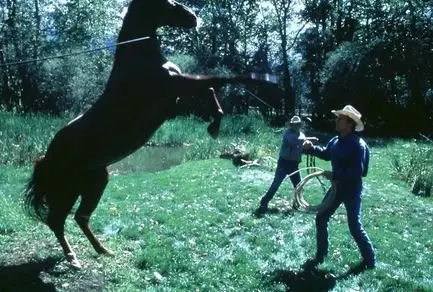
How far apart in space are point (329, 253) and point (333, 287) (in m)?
1.32

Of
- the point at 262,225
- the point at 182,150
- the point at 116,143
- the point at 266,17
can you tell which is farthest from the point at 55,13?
the point at 116,143

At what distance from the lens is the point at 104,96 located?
5.02 meters

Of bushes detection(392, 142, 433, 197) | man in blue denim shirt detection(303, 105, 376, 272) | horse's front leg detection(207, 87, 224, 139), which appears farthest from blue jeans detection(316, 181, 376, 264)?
bushes detection(392, 142, 433, 197)

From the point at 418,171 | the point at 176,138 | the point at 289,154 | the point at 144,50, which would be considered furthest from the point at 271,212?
the point at 176,138

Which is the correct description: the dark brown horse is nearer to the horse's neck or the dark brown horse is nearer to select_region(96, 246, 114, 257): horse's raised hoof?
the horse's neck

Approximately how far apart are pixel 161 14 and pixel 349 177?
Result: 11.4 feet

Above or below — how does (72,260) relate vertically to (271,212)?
above

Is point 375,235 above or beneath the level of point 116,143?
beneath

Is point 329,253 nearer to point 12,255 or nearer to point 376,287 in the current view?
point 376,287

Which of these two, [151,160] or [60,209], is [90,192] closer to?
[60,209]

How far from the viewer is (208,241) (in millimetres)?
7688

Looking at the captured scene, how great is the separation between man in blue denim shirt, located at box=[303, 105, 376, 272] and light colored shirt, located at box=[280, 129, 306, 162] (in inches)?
109

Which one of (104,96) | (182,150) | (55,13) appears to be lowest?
(182,150)

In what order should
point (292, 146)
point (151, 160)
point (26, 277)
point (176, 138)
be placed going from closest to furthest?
point (26, 277)
point (292, 146)
point (151, 160)
point (176, 138)
